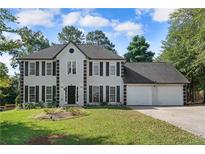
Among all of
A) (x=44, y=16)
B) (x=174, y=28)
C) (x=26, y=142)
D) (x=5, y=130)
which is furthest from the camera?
(x=174, y=28)

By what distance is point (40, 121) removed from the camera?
18141 millimetres

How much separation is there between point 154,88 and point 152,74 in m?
1.64

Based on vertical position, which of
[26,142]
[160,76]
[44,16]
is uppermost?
[44,16]

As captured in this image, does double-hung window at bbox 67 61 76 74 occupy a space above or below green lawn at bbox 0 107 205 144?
above

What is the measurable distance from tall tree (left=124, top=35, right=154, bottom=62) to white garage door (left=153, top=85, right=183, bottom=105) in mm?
13824

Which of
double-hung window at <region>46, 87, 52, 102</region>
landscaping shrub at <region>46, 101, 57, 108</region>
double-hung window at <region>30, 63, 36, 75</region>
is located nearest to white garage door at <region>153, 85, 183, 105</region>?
landscaping shrub at <region>46, 101, 57, 108</region>

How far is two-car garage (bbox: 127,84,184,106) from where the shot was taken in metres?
29.5

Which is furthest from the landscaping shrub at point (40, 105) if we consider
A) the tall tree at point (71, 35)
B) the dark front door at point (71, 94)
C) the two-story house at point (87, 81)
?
the tall tree at point (71, 35)

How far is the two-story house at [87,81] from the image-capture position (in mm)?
28703

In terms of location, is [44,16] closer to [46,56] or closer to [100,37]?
[46,56]

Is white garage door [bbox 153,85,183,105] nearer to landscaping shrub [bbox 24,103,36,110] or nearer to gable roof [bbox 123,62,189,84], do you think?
gable roof [bbox 123,62,189,84]
